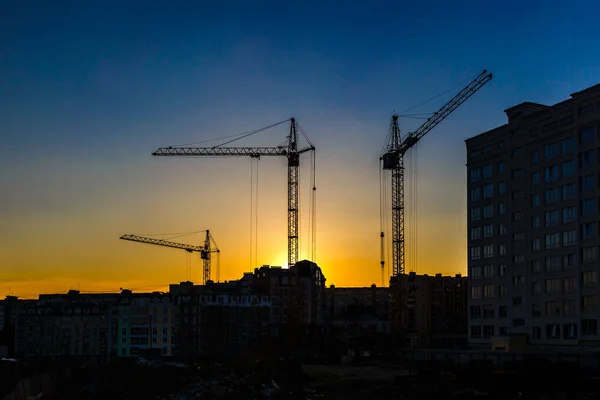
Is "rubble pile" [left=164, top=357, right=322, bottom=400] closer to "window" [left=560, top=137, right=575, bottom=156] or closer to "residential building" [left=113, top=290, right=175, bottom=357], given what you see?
"residential building" [left=113, top=290, right=175, bottom=357]

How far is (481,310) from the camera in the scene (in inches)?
4040

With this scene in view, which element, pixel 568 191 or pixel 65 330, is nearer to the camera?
pixel 568 191

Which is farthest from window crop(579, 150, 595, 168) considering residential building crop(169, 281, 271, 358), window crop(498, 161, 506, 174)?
residential building crop(169, 281, 271, 358)

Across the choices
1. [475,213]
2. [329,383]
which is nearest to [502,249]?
[475,213]

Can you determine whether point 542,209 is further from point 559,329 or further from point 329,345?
point 329,345

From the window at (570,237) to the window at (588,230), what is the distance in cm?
139

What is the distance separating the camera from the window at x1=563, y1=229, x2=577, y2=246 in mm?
86688

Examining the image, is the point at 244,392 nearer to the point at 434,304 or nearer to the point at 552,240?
the point at 552,240

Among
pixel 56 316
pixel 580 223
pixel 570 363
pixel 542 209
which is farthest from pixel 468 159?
pixel 56 316

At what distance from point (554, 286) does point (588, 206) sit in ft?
34.2

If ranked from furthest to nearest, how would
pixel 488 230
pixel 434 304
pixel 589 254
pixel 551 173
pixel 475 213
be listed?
pixel 434 304 < pixel 475 213 < pixel 488 230 < pixel 551 173 < pixel 589 254

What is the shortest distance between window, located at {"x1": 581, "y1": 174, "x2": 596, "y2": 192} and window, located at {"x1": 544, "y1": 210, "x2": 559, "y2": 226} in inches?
210

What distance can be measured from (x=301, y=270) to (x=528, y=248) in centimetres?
7911

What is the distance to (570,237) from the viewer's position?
87.4 meters
